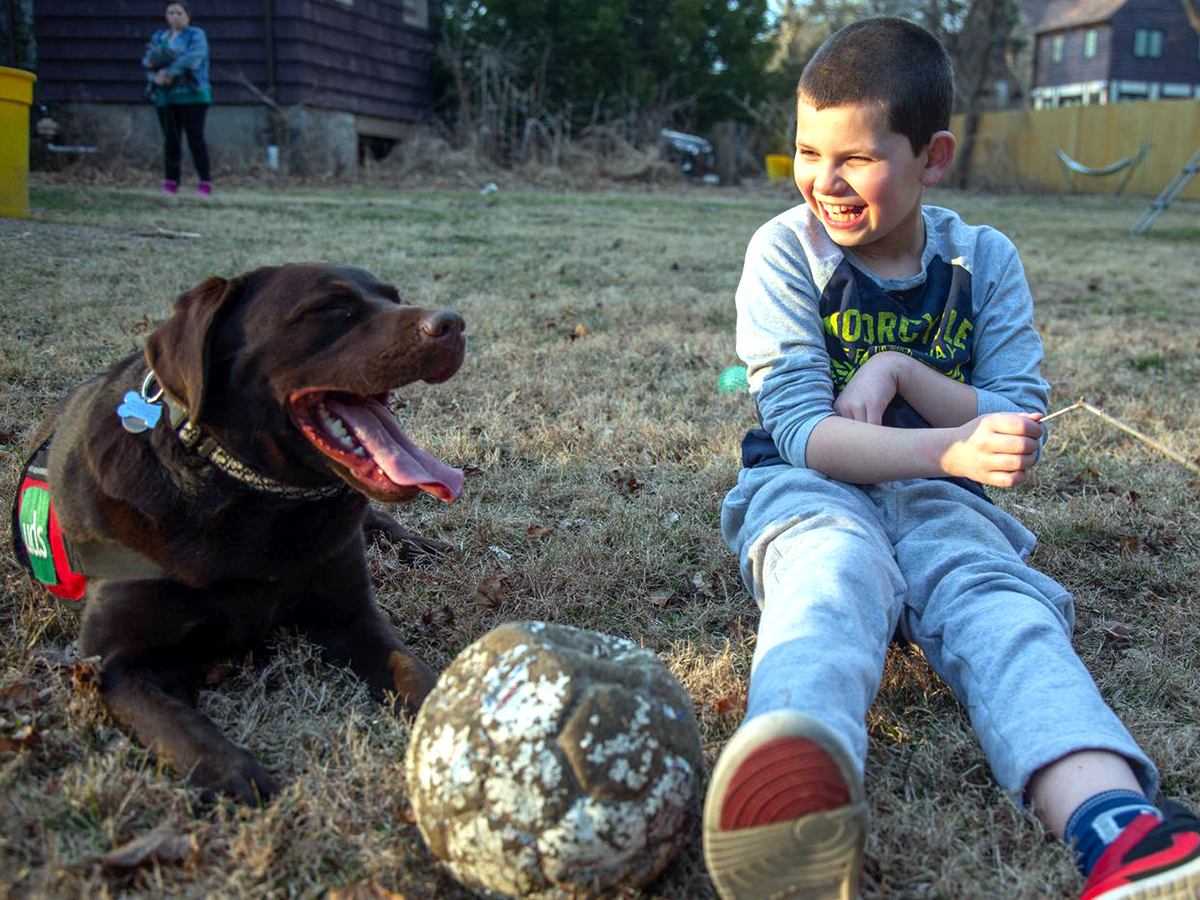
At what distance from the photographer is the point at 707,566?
3.56 metres

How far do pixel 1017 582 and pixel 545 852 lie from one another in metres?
1.36

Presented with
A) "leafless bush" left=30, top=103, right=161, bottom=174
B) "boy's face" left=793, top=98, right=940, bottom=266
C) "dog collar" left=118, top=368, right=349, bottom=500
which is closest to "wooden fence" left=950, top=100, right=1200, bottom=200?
"leafless bush" left=30, top=103, right=161, bottom=174

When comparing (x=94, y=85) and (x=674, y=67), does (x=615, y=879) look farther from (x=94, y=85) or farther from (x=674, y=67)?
(x=674, y=67)

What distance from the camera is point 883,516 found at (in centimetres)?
288

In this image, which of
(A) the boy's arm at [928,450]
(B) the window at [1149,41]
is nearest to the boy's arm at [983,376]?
(A) the boy's arm at [928,450]

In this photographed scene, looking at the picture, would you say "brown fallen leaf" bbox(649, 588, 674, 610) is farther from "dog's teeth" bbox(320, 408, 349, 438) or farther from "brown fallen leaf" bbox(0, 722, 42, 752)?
"brown fallen leaf" bbox(0, 722, 42, 752)

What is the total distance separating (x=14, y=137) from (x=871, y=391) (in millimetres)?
8259

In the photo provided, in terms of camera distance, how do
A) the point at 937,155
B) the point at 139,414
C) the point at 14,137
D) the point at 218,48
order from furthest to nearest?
the point at 218,48
the point at 14,137
the point at 937,155
the point at 139,414

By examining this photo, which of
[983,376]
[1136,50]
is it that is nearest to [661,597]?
[983,376]

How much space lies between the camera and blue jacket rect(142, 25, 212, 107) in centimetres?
1301

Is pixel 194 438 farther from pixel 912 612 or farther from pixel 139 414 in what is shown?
pixel 912 612

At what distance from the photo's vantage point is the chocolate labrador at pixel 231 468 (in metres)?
2.46

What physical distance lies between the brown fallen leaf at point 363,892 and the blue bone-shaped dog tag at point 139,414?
3.94ft

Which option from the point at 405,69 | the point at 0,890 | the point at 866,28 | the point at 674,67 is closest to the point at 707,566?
the point at 866,28
